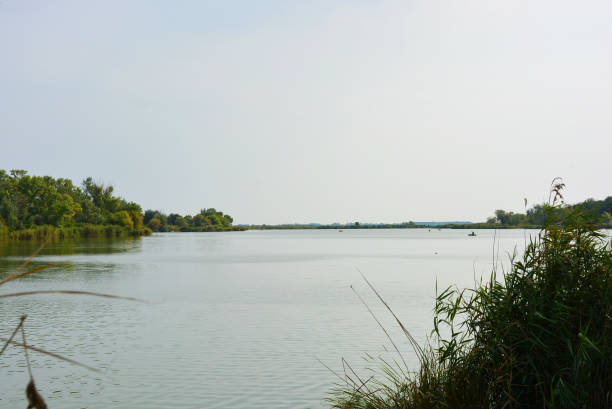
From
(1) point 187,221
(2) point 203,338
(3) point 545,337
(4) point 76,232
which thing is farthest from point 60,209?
(1) point 187,221

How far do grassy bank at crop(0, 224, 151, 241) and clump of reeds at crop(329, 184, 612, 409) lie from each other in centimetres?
5184

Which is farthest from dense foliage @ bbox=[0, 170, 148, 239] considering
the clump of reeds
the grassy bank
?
the clump of reeds

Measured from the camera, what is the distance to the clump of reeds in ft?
14.5

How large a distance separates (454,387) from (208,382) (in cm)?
550

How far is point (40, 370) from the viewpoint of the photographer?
9.84m

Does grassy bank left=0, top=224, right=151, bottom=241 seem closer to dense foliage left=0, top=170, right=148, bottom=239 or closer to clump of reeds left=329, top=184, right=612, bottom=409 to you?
dense foliage left=0, top=170, right=148, bottom=239

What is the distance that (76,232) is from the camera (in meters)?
78.4

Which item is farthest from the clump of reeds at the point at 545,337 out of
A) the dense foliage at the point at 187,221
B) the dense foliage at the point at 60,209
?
the dense foliage at the point at 187,221

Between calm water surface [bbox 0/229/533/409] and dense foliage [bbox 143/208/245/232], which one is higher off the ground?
dense foliage [bbox 143/208/245/232]

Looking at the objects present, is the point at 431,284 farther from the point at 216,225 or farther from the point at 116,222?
the point at 216,225

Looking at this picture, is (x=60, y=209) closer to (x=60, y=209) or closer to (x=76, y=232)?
(x=60, y=209)

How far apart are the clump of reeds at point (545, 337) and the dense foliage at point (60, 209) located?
186 feet

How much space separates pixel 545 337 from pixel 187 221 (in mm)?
166565

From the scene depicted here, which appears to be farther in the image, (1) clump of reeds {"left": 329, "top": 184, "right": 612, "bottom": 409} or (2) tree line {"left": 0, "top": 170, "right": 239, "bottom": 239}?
(2) tree line {"left": 0, "top": 170, "right": 239, "bottom": 239}
